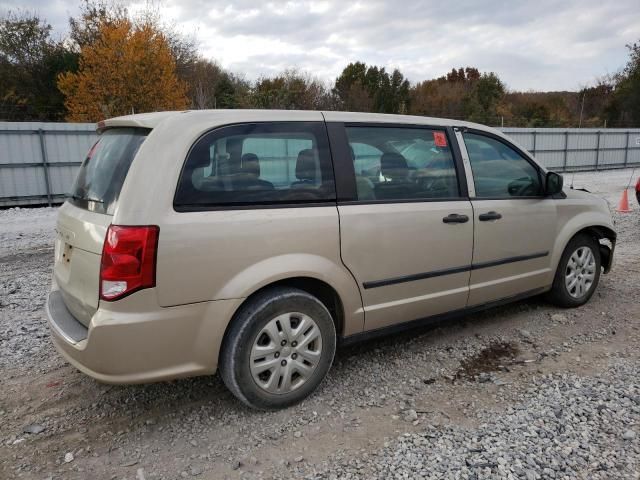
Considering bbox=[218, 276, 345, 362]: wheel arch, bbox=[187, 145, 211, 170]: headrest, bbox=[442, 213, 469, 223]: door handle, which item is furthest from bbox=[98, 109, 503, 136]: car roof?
bbox=[218, 276, 345, 362]: wheel arch

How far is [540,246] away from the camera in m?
4.25

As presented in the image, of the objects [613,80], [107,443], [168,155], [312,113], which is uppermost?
[613,80]

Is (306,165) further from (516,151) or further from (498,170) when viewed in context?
(516,151)

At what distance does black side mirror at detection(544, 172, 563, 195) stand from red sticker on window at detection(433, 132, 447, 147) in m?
1.12

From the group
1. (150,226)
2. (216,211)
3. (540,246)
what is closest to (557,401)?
(540,246)

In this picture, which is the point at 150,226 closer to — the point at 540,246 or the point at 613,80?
the point at 540,246

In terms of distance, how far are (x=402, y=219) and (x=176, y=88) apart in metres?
22.5

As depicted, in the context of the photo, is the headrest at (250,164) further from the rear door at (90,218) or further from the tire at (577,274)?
the tire at (577,274)

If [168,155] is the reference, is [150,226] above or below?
below

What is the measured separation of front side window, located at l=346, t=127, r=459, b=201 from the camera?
10.9 ft

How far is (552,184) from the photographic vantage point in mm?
4250

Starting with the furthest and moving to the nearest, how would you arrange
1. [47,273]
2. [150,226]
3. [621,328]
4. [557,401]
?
[47,273], [621,328], [557,401], [150,226]

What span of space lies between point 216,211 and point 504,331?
9.16ft

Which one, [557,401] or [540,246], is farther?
[540,246]
